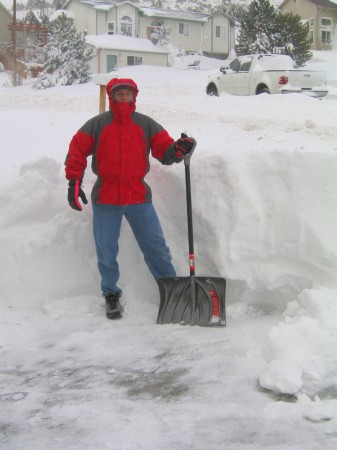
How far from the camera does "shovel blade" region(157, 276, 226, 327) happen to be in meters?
4.05

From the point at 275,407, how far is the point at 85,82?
2637 centimetres

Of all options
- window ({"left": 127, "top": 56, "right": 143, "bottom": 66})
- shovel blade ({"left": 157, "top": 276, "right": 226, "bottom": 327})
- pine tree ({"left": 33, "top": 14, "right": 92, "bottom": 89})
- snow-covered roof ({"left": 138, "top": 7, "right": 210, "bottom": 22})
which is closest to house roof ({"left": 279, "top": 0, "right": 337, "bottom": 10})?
snow-covered roof ({"left": 138, "top": 7, "right": 210, "bottom": 22})

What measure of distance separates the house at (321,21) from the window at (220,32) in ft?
23.7

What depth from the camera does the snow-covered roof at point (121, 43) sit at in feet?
119

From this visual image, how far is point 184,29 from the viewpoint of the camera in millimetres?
45094

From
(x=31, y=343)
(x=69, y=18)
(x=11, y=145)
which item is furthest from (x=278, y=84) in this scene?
(x=69, y=18)

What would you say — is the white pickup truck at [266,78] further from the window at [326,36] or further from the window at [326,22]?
the window at [326,22]

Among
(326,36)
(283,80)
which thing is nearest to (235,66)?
(283,80)

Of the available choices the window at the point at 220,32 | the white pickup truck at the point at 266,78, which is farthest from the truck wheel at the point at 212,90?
the window at the point at 220,32

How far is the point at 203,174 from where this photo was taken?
4.58 m

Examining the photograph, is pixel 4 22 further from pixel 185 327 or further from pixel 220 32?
pixel 185 327

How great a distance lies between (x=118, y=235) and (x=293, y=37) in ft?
92.9

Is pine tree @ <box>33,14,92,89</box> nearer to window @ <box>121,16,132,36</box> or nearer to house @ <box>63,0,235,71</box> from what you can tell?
house @ <box>63,0,235,71</box>

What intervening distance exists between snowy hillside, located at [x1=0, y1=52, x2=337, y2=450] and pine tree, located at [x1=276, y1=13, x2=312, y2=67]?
25.4 meters
